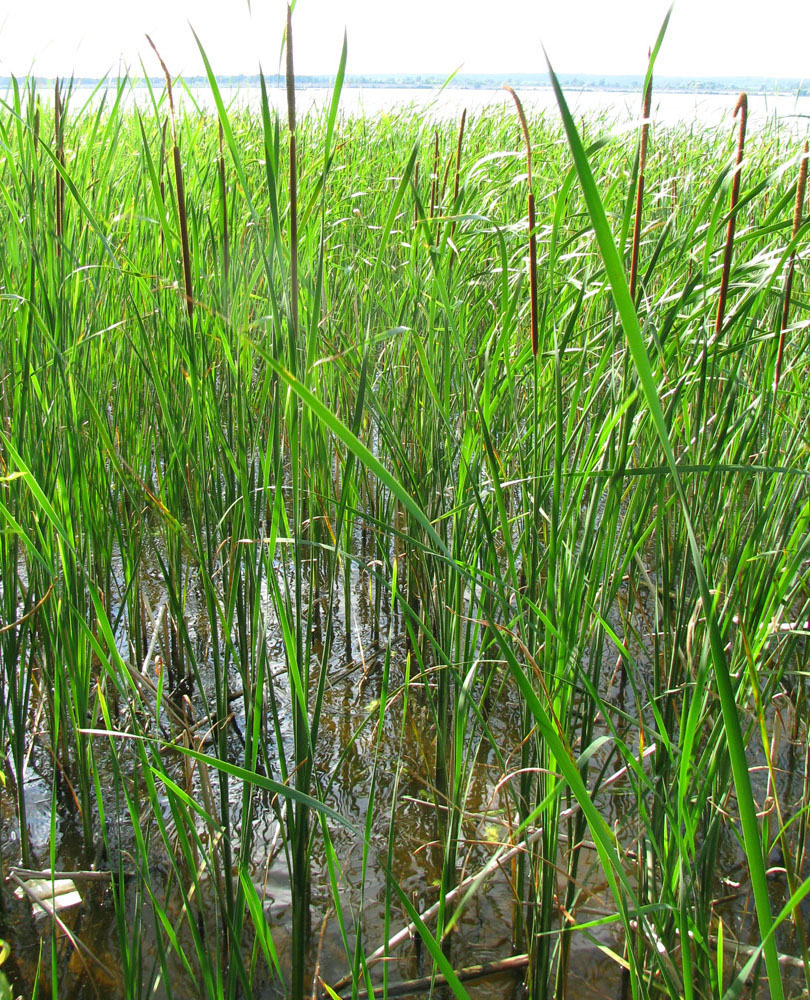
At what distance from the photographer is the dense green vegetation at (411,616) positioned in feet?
2.82

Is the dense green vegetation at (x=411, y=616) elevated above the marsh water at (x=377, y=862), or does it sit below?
above

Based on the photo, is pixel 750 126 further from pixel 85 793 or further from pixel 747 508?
pixel 85 793

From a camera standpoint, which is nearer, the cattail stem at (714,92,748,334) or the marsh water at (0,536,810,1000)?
the cattail stem at (714,92,748,334)

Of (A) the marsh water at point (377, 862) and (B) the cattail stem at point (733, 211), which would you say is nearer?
(B) the cattail stem at point (733, 211)

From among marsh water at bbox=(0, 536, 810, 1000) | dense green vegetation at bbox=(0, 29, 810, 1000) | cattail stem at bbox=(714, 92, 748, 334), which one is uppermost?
cattail stem at bbox=(714, 92, 748, 334)

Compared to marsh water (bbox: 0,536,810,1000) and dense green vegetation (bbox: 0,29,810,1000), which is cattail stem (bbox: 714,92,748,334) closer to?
dense green vegetation (bbox: 0,29,810,1000)

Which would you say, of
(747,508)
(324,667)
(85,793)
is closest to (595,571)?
(324,667)

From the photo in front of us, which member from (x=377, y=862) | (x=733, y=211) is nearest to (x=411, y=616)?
(x=377, y=862)

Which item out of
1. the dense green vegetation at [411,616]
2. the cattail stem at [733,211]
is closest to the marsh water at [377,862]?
the dense green vegetation at [411,616]

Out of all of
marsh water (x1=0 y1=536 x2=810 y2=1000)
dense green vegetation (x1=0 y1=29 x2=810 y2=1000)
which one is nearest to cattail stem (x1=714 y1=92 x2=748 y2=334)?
dense green vegetation (x1=0 y1=29 x2=810 y2=1000)

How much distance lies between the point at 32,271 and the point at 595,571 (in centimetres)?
87

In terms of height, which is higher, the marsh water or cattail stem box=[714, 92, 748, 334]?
cattail stem box=[714, 92, 748, 334]

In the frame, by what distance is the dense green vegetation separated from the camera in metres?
0.86

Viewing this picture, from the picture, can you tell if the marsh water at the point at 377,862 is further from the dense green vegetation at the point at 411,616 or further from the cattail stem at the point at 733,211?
the cattail stem at the point at 733,211
